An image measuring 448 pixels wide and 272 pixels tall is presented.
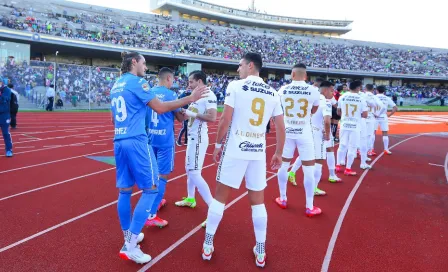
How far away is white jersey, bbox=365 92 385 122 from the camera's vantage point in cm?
885

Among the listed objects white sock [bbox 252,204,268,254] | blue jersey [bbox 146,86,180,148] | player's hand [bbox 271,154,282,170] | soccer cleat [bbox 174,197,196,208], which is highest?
blue jersey [bbox 146,86,180,148]

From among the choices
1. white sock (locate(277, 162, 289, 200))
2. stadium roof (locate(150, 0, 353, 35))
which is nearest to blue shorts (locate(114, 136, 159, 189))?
white sock (locate(277, 162, 289, 200))

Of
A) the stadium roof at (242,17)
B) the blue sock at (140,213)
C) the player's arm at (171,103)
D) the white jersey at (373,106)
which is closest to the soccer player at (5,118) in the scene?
the blue sock at (140,213)

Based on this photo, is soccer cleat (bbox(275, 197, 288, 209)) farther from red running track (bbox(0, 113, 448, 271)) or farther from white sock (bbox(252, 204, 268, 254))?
white sock (bbox(252, 204, 268, 254))

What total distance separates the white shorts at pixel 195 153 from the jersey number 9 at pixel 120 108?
4.64 ft

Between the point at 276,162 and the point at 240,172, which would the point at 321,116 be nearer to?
the point at 276,162

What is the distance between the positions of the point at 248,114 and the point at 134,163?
1247 mm

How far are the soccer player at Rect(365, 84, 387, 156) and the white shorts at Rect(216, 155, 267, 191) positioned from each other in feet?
22.3

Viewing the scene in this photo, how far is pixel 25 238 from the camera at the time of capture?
3695mm

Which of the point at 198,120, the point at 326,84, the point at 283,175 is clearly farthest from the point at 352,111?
the point at 198,120

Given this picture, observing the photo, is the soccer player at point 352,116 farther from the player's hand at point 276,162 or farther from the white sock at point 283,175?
the player's hand at point 276,162

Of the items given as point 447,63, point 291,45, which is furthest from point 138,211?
point 447,63

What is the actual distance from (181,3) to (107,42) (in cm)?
3091

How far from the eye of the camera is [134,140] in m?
3.14
